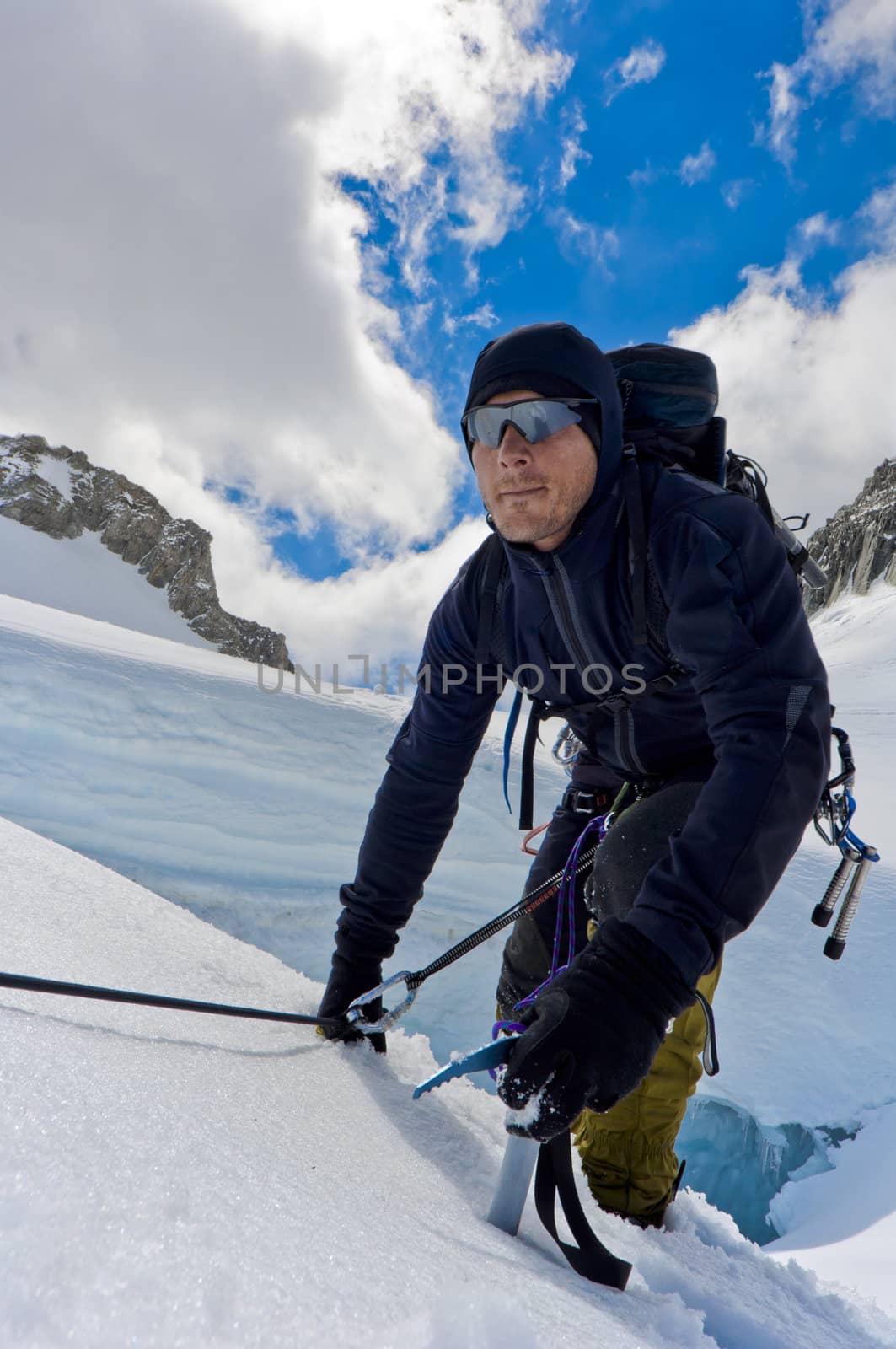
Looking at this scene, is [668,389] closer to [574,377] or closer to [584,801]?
[574,377]

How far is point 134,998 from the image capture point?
1060 millimetres

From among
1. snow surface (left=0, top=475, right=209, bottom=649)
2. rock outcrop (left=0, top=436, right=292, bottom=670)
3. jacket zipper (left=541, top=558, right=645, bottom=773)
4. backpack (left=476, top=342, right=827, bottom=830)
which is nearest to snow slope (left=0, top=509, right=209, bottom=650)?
snow surface (left=0, top=475, right=209, bottom=649)

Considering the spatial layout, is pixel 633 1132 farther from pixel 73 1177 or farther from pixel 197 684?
pixel 197 684

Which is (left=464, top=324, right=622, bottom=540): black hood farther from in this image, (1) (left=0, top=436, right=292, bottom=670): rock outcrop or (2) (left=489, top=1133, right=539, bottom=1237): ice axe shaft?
(1) (left=0, top=436, right=292, bottom=670): rock outcrop

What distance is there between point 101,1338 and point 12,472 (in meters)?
70.0

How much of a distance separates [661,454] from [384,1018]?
148cm

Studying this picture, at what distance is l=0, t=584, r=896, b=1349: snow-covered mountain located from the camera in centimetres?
54

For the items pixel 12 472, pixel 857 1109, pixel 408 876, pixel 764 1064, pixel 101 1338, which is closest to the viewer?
pixel 101 1338

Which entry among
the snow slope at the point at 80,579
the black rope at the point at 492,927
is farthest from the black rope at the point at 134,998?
the snow slope at the point at 80,579

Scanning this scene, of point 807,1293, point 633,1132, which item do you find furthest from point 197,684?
point 807,1293

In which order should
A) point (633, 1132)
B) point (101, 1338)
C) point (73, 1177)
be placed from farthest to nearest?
point (633, 1132) < point (73, 1177) < point (101, 1338)

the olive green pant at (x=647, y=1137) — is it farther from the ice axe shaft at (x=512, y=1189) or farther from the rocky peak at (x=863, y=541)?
the rocky peak at (x=863, y=541)

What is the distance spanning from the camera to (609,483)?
1.52 metres

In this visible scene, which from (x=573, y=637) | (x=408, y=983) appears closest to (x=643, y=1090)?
(x=408, y=983)
